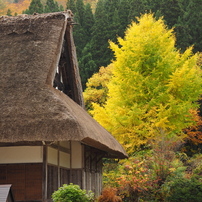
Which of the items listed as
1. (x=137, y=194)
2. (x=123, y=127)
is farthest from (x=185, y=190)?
(x=123, y=127)

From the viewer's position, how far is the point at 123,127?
70.4ft

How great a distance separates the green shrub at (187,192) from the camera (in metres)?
13.9

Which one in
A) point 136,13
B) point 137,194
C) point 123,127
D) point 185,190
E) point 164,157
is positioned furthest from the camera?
point 136,13

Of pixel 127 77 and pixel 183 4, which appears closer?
pixel 127 77

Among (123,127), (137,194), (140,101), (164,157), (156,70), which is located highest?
(156,70)

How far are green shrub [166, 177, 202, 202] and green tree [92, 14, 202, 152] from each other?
5.77 meters

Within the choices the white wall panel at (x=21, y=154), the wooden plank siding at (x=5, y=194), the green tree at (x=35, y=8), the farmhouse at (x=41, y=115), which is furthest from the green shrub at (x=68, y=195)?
the green tree at (x=35, y=8)

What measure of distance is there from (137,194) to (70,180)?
2.99 meters

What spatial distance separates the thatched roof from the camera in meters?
11.3

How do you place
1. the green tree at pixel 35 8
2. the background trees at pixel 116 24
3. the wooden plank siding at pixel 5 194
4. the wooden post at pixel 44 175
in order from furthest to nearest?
the green tree at pixel 35 8
the background trees at pixel 116 24
the wooden post at pixel 44 175
the wooden plank siding at pixel 5 194

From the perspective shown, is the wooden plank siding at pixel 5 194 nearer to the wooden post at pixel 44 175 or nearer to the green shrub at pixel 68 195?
the green shrub at pixel 68 195

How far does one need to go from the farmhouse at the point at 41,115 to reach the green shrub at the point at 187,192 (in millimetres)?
2644

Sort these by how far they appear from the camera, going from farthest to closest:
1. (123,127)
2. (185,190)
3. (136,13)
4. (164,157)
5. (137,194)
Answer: (136,13) → (123,127) → (164,157) → (137,194) → (185,190)

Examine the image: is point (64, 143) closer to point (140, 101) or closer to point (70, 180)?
point (70, 180)
